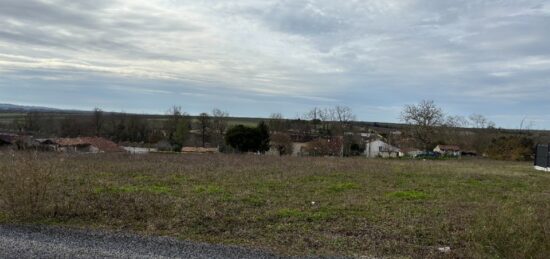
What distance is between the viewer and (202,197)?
13297mm

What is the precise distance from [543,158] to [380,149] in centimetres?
5271

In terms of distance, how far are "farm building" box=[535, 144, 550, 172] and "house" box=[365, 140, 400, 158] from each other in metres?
40.3

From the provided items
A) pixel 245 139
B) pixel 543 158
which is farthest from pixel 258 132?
pixel 543 158

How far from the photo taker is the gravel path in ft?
22.6

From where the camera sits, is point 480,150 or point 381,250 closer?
point 381,250

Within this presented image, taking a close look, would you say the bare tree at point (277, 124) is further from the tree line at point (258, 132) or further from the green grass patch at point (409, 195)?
the green grass patch at point (409, 195)

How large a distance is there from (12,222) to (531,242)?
8.64 metres

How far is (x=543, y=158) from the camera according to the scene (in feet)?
113

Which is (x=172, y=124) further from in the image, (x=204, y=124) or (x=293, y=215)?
(x=293, y=215)

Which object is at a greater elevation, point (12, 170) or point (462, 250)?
point (12, 170)

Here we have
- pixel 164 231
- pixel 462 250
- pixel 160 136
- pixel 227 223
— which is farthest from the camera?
pixel 160 136

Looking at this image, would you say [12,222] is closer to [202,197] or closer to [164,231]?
[164,231]

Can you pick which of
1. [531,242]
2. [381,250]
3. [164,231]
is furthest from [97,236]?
[531,242]

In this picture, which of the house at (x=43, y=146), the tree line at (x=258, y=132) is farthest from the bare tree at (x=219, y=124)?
the house at (x=43, y=146)
